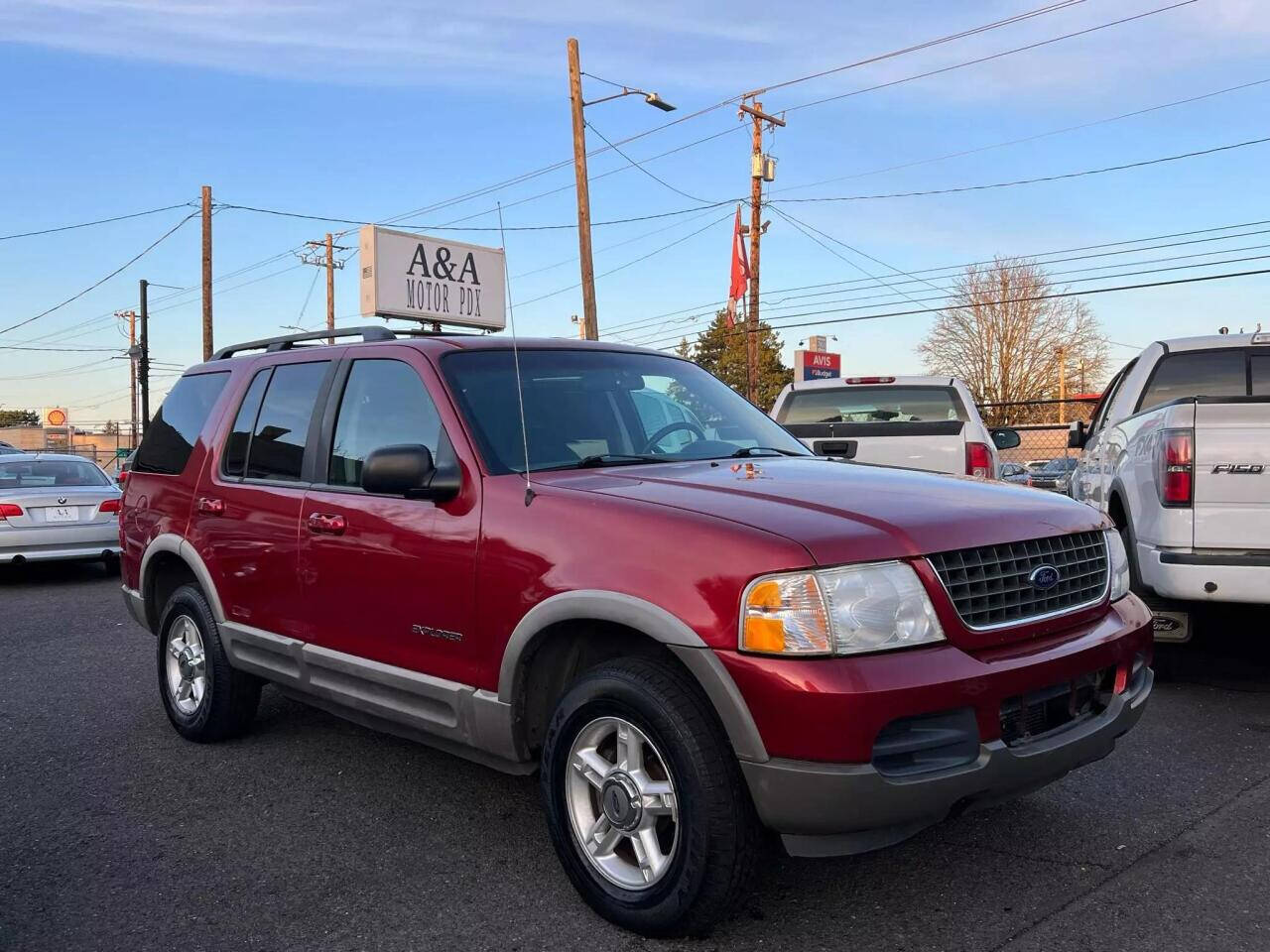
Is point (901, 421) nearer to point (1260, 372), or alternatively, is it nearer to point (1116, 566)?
point (1260, 372)

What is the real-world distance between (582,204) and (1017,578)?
1851 centimetres

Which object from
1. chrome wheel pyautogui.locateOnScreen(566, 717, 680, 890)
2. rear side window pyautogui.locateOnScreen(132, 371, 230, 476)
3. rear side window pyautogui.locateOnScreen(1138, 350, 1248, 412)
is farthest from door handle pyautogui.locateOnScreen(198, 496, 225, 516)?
rear side window pyautogui.locateOnScreen(1138, 350, 1248, 412)

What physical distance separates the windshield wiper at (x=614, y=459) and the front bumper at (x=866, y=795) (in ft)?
4.64

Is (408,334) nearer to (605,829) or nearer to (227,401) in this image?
(227,401)

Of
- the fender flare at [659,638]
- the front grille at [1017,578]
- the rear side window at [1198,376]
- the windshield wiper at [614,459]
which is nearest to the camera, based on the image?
the fender flare at [659,638]

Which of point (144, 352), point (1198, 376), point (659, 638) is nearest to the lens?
point (659, 638)

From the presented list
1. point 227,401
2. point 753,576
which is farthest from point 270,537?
point 753,576

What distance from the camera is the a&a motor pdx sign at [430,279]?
30020 millimetres

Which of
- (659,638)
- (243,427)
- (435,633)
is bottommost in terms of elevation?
(435,633)

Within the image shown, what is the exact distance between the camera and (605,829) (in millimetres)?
3318

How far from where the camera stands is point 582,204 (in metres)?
20.8

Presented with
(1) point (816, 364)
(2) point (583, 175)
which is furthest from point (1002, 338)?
(2) point (583, 175)

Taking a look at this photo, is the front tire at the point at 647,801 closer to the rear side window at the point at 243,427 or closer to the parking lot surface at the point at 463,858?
the parking lot surface at the point at 463,858

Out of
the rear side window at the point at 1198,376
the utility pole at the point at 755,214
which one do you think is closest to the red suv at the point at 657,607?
the rear side window at the point at 1198,376
